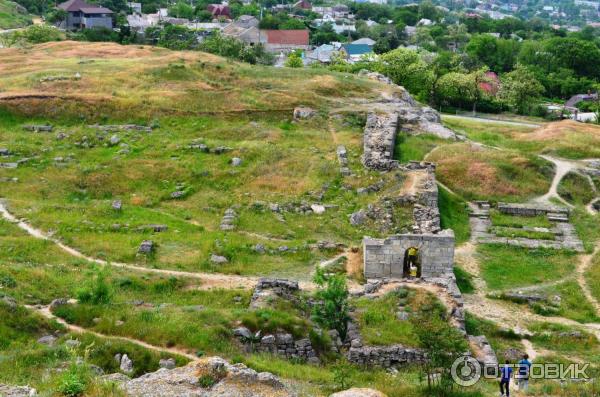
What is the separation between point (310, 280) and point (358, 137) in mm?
19544

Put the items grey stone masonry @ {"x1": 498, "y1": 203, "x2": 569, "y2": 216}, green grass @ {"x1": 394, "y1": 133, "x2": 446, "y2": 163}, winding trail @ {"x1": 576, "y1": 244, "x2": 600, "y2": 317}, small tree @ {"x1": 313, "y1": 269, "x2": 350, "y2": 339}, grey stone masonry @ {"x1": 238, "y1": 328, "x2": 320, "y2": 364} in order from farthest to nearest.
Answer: green grass @ {"x1": 394, "y1": 133, "x2": 446, "y2": 163}
grey stone masonry @ {"x1": 498, "y1": 203, "x2": 569, "y2": 216}
winding trail @ {"x1": 576, "y1": 244, "x2": 600, "y2": 317}
small tree @ {"x1": 313, "y1": 269, "x2": 350, "y2": 339}
grey stone masonry @ {"x1": 238, "y1": 328, "x2": 320, "y2": 364}

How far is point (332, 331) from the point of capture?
24.6 meters

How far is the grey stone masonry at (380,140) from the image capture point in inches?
1661

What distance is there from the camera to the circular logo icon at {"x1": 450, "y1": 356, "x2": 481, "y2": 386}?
20.9 metres

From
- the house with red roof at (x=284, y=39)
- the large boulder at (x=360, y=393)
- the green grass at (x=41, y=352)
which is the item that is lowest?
the house with red roof at (x=284, y=39)

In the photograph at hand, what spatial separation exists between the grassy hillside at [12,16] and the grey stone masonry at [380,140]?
10021cm

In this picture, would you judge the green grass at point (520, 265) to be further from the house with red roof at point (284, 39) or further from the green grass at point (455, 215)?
the house with red roof at point (284, 39)

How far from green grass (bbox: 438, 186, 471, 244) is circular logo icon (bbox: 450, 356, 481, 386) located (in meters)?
15.4

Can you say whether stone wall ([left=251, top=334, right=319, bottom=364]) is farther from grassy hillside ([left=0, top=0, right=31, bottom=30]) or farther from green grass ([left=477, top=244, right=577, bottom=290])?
grassy hillside ([left=0, top=0, right=31, bottom=30])

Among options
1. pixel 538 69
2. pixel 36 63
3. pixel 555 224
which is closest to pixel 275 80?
pixel 36 63

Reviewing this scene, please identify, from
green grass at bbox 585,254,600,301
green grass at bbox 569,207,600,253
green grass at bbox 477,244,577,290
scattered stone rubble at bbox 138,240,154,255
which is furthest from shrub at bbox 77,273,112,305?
green grass at bbox 569,207,600,253

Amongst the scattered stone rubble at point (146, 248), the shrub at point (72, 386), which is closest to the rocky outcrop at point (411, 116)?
the scattered stone rubble at point (146, 248)

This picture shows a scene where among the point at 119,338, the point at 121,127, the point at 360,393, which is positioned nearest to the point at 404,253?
the point at 119,338

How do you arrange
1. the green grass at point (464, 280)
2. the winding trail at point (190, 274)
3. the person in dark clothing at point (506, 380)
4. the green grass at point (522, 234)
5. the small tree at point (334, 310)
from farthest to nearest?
the green grass at point (522, 234)
the green grass at point (464, 280)
the winding trail at point (190, 274)
the small tree at point (334, 310)
the person in dark clothing at point (506, 380)
